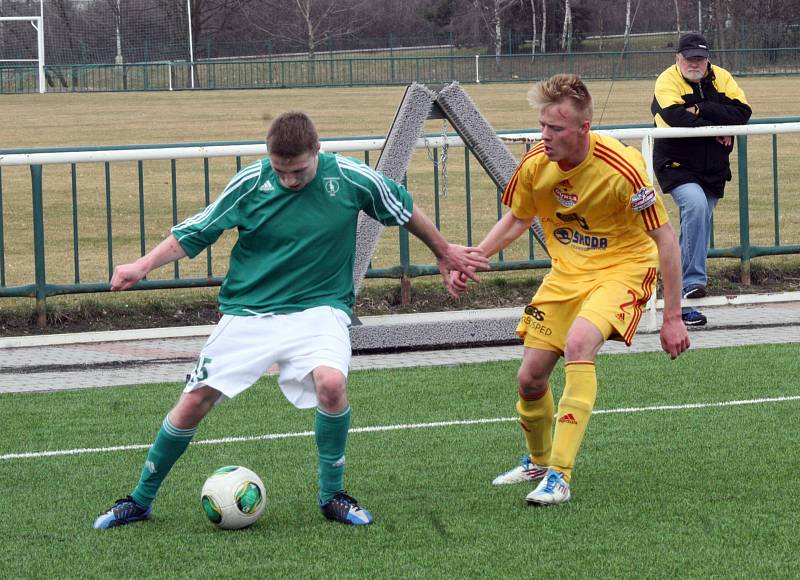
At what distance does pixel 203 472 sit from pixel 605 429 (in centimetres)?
199

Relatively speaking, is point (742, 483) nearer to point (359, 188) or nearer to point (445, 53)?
point (359, 188)

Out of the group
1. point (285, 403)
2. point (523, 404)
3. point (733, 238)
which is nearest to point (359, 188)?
point (523, 404)

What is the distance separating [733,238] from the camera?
11820 mm

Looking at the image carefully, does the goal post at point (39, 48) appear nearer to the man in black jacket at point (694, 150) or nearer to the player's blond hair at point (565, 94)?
the man in black jacket at point (694, 150)

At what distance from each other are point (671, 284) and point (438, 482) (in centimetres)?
130

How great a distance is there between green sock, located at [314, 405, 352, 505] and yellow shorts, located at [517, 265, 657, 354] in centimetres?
93

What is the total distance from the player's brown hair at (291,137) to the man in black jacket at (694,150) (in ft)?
17.2

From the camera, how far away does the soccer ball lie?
4719 mm

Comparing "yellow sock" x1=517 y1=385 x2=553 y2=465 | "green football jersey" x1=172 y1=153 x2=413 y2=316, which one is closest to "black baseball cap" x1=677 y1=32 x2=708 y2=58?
"yellow sock" x1=517 y1=385 x2=553 y2=465

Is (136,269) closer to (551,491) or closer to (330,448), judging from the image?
(330,448)

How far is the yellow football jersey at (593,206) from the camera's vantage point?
5.02m

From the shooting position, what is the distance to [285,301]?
4.80 m

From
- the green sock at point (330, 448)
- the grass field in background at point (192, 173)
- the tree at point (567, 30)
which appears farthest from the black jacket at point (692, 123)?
the tree at point (567, 30)

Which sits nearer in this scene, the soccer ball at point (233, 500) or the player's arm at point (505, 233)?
the soccer ball at point (233, 500)
